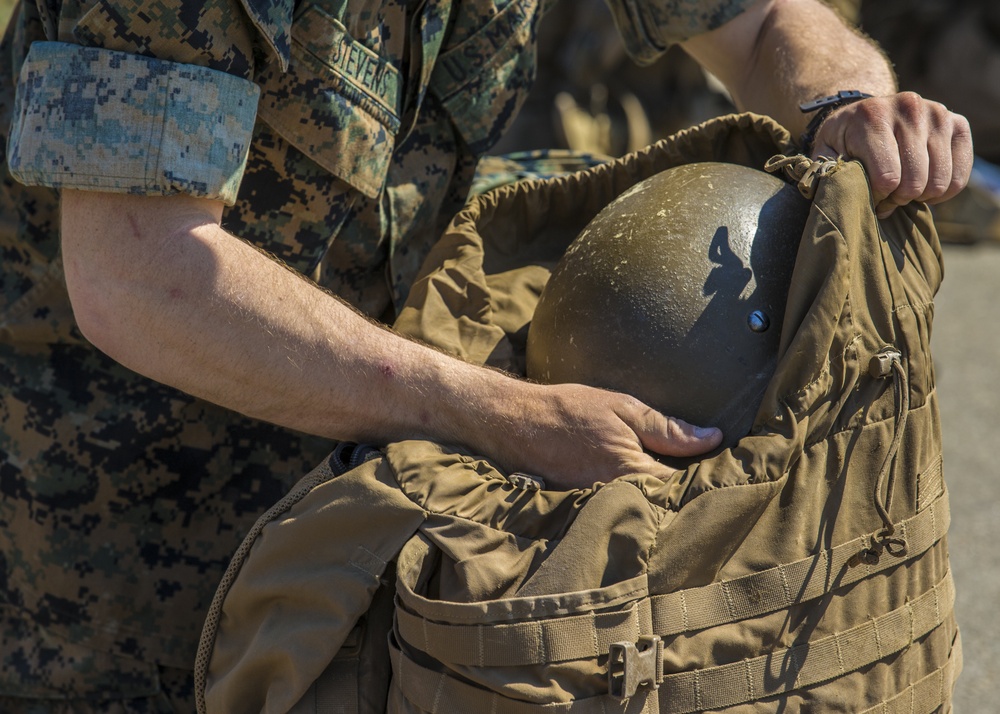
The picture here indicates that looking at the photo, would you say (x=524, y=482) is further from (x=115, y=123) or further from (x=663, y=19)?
(x=663, y=19)

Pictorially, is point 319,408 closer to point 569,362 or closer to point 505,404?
point 505,404

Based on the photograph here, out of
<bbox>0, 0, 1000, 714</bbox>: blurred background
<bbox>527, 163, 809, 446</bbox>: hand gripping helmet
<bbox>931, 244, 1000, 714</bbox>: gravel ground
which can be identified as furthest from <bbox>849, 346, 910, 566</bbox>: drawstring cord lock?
<bbox>0, 0, 1000, 714</bbox>: blurred background

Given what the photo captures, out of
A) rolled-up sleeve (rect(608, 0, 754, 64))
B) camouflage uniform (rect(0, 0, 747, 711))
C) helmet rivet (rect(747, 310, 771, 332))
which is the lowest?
camouflage uniform (rect(0, 0, 747, 711))

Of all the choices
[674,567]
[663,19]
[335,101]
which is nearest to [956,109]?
[663,19]

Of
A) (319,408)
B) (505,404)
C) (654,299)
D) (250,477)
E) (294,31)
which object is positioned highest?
(294,31)

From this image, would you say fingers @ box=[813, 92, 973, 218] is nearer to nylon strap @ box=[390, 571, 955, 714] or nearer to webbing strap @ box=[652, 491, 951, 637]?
webbing strap @ box=[652, 491, 951, 637]

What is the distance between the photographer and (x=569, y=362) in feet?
5.56

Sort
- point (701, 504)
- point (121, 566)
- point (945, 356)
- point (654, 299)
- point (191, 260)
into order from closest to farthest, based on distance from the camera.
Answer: point (701, 504), point (191, 260), point (654, 299), point (121, 566), point (945, 356)

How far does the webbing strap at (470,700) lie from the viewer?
1.37 m

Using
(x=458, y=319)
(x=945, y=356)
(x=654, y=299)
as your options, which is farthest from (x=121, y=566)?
(x=945, y=356)

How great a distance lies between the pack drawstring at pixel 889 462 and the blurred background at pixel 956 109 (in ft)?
6.44

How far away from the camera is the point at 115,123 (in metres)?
1.51

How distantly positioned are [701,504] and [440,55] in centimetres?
102

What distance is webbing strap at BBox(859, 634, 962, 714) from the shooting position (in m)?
1.54
